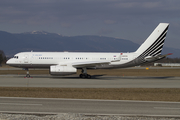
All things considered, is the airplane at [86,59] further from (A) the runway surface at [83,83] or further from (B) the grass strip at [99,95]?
(B) the grass strip at [99,95]

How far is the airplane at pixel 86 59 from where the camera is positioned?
33.4 meters

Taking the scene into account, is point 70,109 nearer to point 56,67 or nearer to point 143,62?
point 56,67

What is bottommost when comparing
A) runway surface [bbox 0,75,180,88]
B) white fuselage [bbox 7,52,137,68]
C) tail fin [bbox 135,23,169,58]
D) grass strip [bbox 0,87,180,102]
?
grass strip [bbox 0,87,180,102]

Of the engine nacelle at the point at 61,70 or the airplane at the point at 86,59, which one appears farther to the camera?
the airplane at the point at 86,59

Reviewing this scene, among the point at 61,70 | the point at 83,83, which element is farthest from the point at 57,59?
the point at 83,83

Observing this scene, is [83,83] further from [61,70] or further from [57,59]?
[57,59]

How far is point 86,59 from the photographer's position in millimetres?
35406

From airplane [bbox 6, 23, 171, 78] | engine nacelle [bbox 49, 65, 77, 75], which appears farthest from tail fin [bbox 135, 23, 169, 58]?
engine nacelle [bbox 49, 65, 77, 75]

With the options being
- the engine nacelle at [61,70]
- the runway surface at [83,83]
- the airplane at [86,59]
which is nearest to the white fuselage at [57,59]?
the airplane at [86,59]

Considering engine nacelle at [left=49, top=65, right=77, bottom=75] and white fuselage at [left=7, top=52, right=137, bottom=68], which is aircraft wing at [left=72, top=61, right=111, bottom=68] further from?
engine nacelle at [left=49, top=65, right=77, bottom=75]

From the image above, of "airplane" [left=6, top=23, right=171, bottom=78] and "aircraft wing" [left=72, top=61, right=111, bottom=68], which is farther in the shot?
"airplane" [left=6, top=23, right=171, bottom=78]

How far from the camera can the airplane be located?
110 ft

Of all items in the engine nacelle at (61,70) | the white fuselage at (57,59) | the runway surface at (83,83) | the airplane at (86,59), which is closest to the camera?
the runway surface at (83,83)

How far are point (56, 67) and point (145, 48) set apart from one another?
14637 mm
